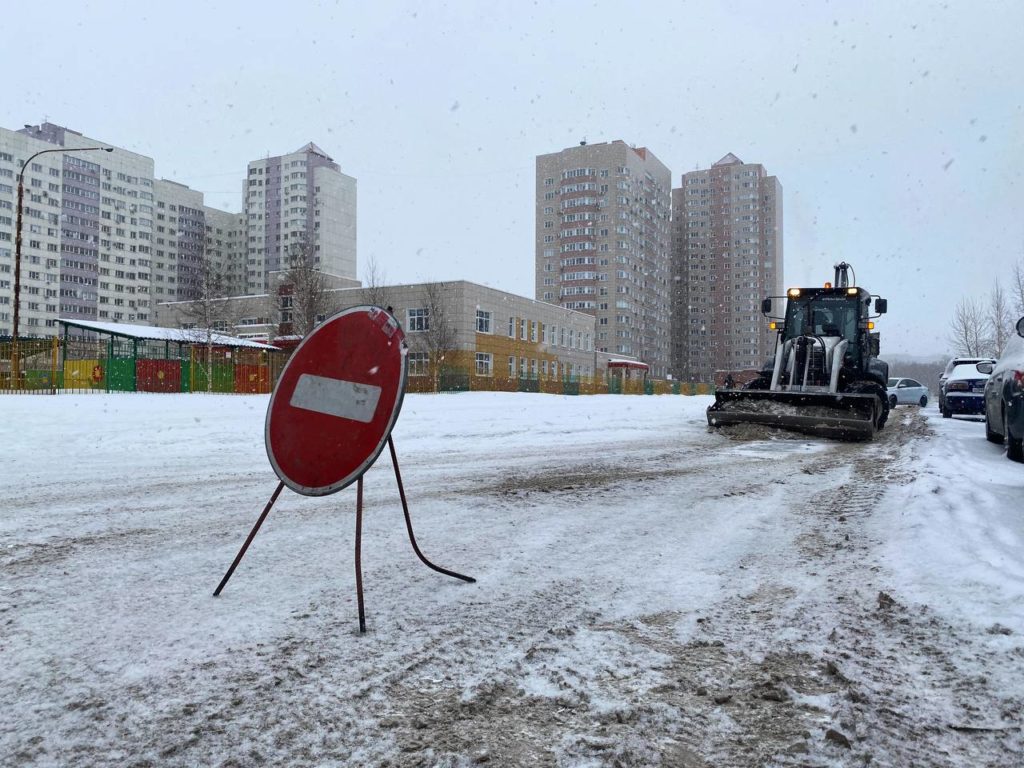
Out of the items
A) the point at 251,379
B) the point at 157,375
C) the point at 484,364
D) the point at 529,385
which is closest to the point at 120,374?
the point at 157,375

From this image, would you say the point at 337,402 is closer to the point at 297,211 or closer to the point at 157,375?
the point at 157,375

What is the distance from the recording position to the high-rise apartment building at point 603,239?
124562 mm

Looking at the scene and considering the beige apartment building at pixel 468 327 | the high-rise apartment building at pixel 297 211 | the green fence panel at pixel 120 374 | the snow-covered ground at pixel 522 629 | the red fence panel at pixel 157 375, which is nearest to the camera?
the snow-covered ground at pixel 522 629

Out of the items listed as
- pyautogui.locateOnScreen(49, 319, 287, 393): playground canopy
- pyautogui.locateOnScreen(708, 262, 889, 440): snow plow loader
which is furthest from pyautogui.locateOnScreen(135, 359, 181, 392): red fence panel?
pyautogui.locateOnScreen(708, 262, 889, 440): snow plow loader

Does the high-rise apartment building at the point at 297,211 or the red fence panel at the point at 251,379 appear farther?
the high-rise apartment building at the point at 297,211

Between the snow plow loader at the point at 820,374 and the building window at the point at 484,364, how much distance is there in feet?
131

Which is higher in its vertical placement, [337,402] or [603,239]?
[603,239]

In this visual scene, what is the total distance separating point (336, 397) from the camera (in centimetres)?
311

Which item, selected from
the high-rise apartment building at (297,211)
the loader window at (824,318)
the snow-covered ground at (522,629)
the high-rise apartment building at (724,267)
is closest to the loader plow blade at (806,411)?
the loader window at (824,318)

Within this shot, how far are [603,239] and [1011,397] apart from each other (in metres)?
121

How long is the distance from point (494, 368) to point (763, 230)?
113200 mm

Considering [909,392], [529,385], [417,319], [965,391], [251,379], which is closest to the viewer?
[965,391]

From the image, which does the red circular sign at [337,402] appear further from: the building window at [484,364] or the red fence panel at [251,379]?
the building window at [484,364]

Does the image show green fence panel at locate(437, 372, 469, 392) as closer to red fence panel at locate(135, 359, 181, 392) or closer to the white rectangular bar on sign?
red fence panel at locate(135, 359, 181, 392)
